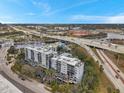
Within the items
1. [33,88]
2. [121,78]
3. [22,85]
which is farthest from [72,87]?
[121,78]

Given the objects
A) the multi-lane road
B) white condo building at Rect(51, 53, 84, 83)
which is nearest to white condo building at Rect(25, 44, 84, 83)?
white condo building at Rect(51, 53, 84, 83)

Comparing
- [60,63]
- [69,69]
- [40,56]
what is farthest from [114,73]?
[40,56]

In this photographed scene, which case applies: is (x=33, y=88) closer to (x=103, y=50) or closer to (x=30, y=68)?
(x=30, y=68)

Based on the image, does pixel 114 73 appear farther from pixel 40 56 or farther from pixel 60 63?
pixel 40 56

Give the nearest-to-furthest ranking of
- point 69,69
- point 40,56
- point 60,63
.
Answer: point 69,69, point 60,63, point 40,56

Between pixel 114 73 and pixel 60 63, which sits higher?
pixel 60 63

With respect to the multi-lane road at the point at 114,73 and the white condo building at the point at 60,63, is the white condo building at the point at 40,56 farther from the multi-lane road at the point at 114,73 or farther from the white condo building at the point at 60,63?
the multi-lane road at the point at 114,73

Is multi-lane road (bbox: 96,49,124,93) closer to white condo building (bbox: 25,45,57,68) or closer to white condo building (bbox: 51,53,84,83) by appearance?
white condo building (bbox: 51,53,84,83)
